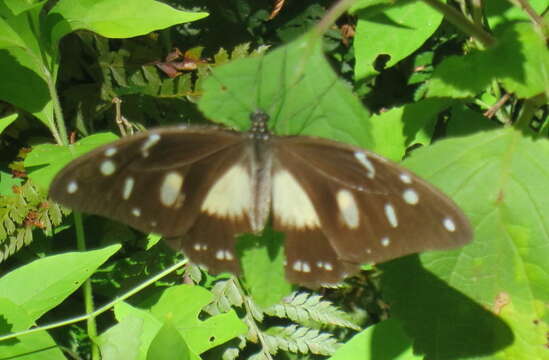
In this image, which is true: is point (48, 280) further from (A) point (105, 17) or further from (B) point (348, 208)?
(B) point (348, 208)

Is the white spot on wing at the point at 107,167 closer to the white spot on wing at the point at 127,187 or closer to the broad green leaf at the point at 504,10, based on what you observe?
the white spot on wing at the point at 127,187

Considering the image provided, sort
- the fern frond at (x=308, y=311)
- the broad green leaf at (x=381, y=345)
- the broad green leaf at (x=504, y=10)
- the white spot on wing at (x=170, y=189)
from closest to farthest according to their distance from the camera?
1. the white spot on wing at (x=170, y=189)
2. the broad green leaf at (x=504, y=10)
3. the broad green leaf at (x=381, y=345)
4. the fern frond at (x=308, y=311)

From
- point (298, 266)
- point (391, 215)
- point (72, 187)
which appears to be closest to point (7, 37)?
point (72, 187)

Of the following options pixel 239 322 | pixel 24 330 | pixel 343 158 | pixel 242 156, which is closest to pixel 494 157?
pixel 343 158

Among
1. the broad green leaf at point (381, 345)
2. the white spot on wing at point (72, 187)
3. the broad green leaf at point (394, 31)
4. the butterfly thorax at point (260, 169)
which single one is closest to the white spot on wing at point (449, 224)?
the butterfly thorax at point (260, 169)

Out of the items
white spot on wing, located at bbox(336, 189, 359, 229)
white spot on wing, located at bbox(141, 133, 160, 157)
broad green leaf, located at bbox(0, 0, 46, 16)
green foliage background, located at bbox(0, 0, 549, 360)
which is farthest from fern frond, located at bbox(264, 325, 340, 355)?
broad green leaf, located at bbox(0, 0, 46, 16)

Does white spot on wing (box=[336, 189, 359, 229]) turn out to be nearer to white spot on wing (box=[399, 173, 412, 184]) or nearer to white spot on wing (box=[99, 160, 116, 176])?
white spot on wing (box=[399, 173, 412, 184])

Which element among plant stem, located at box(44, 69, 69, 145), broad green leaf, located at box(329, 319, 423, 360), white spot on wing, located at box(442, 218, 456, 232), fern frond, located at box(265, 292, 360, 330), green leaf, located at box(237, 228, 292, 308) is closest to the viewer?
white spot on wing, located at box(442, 218, 456, 232)

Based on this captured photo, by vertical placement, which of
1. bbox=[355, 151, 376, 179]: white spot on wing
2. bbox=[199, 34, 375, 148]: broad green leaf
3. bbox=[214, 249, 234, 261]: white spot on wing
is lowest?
bbox=[214, 249, 234, 261]: white spot on wing
